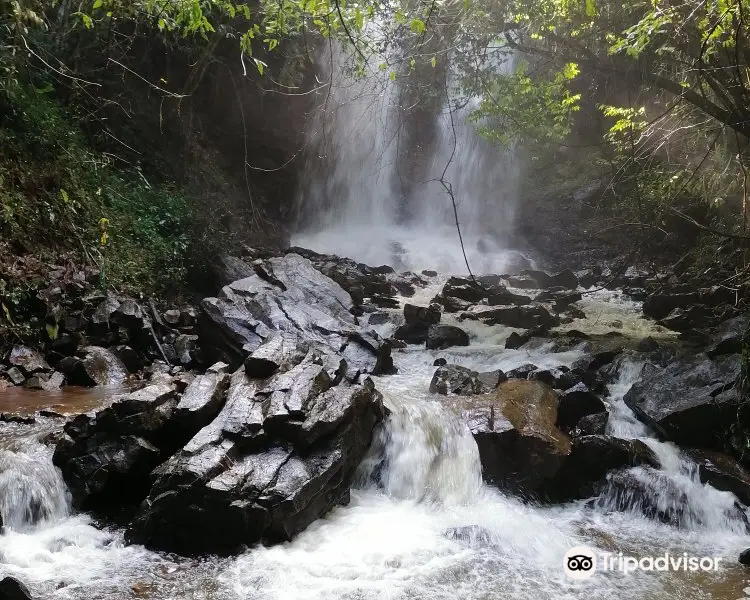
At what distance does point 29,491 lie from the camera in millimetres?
4305

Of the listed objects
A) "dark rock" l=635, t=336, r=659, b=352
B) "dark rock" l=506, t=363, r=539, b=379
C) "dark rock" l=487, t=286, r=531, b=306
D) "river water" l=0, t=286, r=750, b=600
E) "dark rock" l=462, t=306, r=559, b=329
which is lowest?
"river water" l=0, t=286, r=750, b=600

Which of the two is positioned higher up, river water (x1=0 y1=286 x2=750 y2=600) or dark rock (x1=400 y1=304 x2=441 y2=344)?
dark rock (x1=400 y1=304 x2=441 y2=344)

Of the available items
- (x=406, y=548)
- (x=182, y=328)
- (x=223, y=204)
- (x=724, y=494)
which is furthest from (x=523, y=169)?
(x=406, y=548)

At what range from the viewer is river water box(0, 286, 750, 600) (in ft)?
12.3

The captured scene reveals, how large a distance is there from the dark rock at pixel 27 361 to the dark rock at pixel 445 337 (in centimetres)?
597

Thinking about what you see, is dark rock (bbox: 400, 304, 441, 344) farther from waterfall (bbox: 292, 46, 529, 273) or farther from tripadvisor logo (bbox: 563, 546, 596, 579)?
waterfall (bbox: 292, 46, 529, 273)

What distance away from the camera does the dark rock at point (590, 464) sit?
5.40 metres

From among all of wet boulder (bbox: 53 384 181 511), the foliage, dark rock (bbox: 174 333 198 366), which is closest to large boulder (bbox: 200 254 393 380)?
dark rock (bbox: 174 333 198 366)

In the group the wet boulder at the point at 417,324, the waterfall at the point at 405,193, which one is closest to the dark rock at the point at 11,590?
the wet boulder at the point at 417,324

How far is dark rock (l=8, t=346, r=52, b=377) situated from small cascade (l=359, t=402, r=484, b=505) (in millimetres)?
4395

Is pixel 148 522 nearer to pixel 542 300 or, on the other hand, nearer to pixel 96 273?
pixel 96 273

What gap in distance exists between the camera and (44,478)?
4.46 metres

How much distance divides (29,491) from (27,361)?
295 cm

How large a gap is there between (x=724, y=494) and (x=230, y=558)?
460 cm
